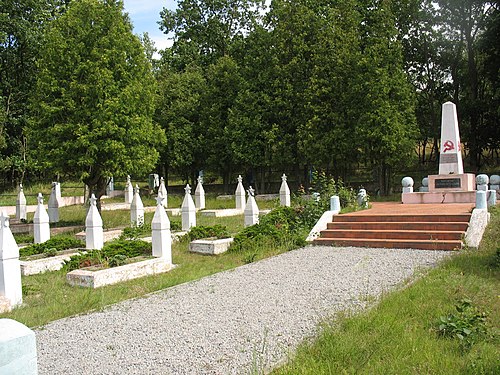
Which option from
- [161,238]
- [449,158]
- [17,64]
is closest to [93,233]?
[161,238]

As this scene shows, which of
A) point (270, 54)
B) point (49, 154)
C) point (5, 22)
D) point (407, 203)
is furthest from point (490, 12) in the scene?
point (5, 22)

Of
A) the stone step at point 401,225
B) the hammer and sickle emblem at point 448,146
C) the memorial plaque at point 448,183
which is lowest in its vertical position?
the stone step at point 401,225

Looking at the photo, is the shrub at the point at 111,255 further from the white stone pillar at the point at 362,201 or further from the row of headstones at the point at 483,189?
the row of headstones at the point at 483,189

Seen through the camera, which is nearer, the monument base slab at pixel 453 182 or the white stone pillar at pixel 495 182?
the monument base slab at pixel 453 182

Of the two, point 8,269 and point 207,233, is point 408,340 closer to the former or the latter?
point 8,269

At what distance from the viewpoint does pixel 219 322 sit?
6293 millimetres

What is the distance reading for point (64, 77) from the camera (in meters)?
17.1

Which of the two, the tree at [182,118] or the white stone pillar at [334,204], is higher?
the tree at [182,118]

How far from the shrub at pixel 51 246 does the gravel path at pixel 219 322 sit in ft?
16.4

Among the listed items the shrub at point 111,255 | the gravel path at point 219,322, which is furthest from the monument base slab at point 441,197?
the shrub at point 111,255

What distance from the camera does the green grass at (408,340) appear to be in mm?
4492

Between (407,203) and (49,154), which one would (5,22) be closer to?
(49,154)

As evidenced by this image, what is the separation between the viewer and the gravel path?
498 cm

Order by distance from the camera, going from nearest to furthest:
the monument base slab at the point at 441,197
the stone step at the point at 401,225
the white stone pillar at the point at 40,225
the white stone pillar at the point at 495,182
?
1. the stone step at the point at 401,225
2. the white stone pillar at the point at 40,225
3. the monument base slab at the point at 441,197
4. the white stone pillar at the point at 495,182
